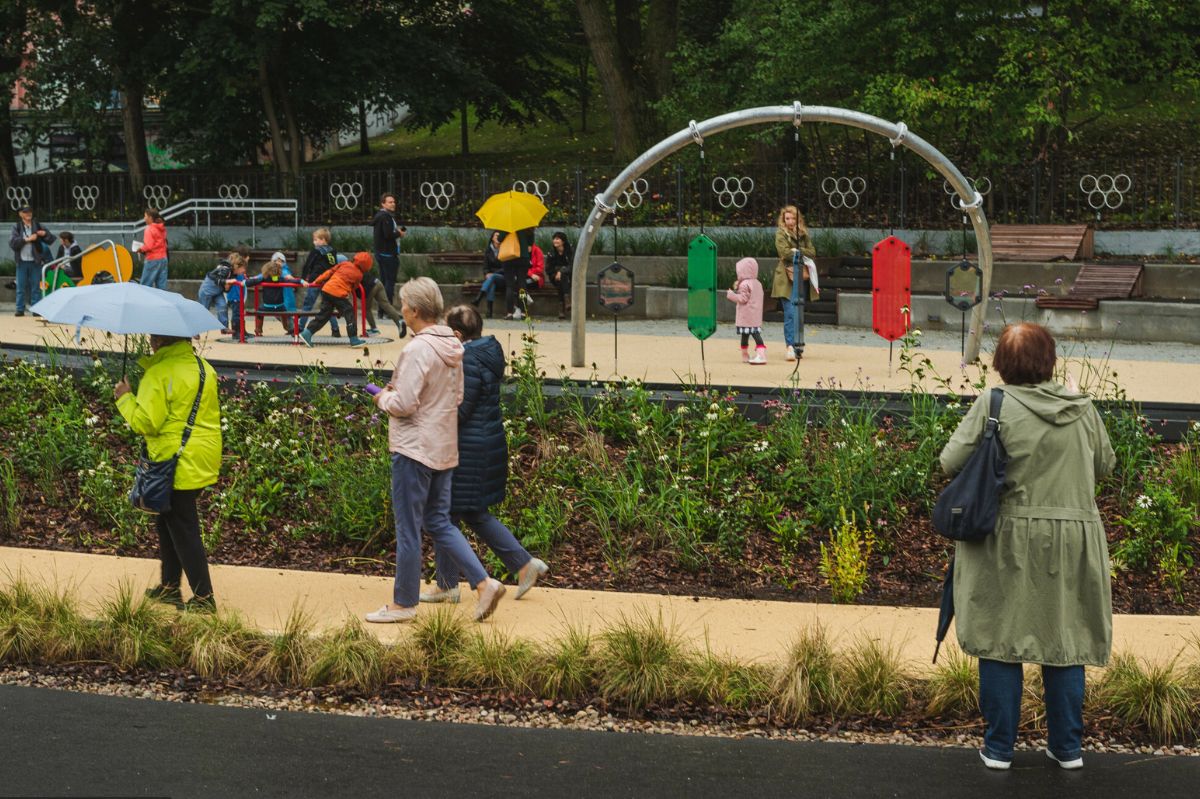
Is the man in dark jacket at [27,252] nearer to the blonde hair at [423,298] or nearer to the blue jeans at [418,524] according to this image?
the blue jeans at [418,524]

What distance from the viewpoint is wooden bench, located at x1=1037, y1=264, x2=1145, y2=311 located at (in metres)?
19.5

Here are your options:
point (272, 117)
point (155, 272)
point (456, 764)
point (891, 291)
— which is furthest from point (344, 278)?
point (272, 117)

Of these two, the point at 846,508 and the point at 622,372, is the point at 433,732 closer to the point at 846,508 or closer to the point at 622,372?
the point at 846,508

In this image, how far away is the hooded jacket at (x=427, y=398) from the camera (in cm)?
761

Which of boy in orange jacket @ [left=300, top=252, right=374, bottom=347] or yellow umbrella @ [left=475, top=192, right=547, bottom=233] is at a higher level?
yellow umbrella @ [left=475, top=192, right=547, bottom=233]

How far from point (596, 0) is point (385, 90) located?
504 cm

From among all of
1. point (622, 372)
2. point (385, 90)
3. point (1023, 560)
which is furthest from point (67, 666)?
point (385, 90)

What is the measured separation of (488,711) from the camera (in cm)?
686

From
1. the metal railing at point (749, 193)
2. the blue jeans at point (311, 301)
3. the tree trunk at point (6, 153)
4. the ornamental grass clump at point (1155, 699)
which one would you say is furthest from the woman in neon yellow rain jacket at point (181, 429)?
the tree trunk at point (6, 153)

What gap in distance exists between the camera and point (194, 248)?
28078 mm

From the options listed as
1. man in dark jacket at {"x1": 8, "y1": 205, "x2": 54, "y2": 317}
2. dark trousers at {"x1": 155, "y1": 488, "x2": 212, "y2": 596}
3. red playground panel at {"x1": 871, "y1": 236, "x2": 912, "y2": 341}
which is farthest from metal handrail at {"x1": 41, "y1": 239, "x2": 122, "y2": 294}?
dark trousers at {"x1": 155, "y1": 488, "x2": 212, "y2": 596}

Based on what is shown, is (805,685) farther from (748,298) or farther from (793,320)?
(793,320)

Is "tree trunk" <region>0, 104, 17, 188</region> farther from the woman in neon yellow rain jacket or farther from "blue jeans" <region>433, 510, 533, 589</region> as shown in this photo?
"blue jeans" <region>433, 510, 533, 589</region>

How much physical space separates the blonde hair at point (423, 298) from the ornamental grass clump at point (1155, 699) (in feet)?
11.7
